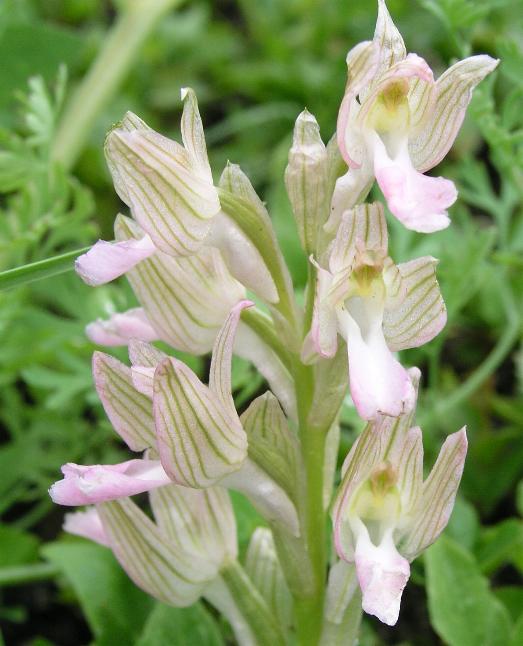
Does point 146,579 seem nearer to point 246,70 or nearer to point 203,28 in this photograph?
point 246,70

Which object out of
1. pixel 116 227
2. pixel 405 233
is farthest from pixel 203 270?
pixel 405 233

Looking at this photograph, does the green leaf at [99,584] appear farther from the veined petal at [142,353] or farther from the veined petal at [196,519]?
the veined petal at [142,353]

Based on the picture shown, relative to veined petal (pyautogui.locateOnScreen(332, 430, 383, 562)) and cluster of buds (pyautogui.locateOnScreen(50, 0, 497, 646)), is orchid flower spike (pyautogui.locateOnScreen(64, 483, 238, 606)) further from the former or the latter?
veined petal (pyautogui.locateOnScreen(332, 430, 383, 562))

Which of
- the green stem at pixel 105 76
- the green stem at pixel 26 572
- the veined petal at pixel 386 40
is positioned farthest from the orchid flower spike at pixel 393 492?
the green stem at pixel 105 76

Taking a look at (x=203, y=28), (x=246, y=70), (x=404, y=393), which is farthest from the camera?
(x=203, y=28)

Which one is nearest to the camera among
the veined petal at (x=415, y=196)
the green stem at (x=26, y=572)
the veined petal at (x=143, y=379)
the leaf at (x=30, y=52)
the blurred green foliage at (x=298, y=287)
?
the veined petal at (x=415, y=196)

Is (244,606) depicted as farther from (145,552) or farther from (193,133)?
(193,133)

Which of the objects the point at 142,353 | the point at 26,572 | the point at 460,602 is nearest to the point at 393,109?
the point at 142,353

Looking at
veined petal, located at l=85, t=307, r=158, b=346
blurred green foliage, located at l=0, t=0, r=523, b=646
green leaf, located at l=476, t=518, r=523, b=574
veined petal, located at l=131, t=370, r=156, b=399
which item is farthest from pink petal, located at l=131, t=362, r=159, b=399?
green leaf, located at l=476, t=518, r=523, b=574
